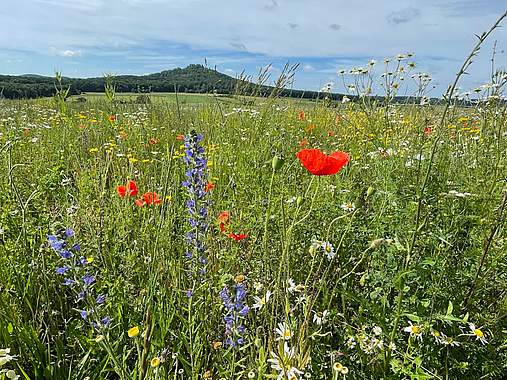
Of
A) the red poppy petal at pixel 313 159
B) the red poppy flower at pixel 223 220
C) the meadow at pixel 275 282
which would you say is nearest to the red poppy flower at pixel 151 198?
the meadow at pixel 275 282

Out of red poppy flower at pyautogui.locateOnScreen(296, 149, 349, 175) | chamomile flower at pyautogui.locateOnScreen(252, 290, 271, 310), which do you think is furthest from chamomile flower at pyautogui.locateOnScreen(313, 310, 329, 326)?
red poppy flower at pyautogui.locateOnScreen(296, 149, 349, 175)

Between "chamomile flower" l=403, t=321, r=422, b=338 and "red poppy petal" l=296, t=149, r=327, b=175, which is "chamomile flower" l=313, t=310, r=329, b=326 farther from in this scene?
"red poppy petal" l=296, t=149, r=327, b=175

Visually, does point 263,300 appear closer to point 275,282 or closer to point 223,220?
point 275,282

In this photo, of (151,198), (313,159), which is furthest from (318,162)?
(151,198)

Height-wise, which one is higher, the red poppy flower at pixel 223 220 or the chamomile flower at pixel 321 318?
the red poppy flower at pixel 223 220

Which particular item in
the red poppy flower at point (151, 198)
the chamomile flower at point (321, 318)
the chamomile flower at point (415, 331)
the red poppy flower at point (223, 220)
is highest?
the red poppy flower at point (151, 198)

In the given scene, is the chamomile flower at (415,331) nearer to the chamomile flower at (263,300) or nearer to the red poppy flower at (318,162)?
→ the chamomile flower at (263,300)

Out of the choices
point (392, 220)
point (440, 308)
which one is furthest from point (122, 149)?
point (440, 308)

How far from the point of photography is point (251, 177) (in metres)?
2.70

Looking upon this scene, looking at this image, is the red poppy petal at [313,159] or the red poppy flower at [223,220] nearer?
the red poppy petal at [313,159]

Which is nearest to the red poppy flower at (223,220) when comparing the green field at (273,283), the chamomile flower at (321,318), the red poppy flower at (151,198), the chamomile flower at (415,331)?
the green field at (273,283)

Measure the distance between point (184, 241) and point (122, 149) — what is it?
1.82 m

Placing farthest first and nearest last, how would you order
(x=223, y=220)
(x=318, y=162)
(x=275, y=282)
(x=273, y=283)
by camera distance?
(x=223, y=220) < (x=273, y=283) < (x=275, y=282) < (x=318, y=162)

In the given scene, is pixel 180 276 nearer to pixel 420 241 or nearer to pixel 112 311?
pixel 112 311
